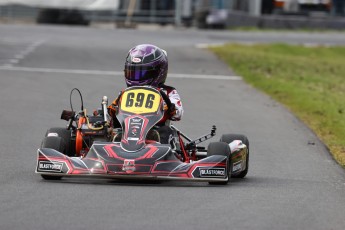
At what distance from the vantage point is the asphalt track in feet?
24.1

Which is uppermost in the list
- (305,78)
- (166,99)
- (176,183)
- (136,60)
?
(136,60)

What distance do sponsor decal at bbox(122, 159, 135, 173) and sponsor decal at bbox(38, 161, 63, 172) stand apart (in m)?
0.57

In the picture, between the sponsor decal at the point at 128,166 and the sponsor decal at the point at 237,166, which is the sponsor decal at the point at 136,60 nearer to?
the sponsor decal at the point at 237,166

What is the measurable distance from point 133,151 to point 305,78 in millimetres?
13657

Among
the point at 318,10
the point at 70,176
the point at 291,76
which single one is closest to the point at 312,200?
the point at 70,176

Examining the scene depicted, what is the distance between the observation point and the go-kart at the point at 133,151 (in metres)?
8.98

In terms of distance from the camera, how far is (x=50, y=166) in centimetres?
913

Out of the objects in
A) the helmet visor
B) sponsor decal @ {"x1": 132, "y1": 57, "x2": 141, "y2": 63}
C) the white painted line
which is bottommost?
the white painted line

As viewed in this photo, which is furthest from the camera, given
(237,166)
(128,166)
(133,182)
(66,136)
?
(66,136)

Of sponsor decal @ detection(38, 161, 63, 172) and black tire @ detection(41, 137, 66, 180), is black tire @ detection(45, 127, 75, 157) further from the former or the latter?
sponsor decal @ detection(38, 161, 63, 172)

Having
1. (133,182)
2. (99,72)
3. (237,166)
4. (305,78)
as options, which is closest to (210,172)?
(133,182)

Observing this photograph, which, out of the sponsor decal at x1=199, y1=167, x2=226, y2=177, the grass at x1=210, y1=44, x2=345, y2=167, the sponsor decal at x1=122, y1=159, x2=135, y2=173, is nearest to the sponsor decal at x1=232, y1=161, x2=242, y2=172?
the sponsor decal at x1=199, y1=167, x2=226, y2=177

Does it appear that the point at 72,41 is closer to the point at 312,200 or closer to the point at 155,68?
the point at 155,68

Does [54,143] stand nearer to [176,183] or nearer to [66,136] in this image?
[66,136]
